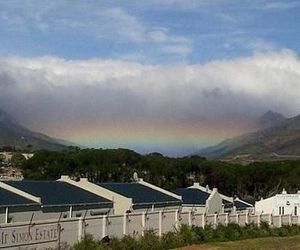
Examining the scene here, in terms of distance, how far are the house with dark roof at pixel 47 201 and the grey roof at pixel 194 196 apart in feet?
45.4

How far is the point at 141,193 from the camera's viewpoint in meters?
61.8

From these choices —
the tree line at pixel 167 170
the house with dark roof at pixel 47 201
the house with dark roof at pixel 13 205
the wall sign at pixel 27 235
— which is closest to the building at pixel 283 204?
the tree line at pixel 167 170

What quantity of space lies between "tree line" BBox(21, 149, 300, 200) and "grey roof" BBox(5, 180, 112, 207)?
39.7m

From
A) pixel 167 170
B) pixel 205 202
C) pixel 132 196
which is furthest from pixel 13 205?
pixel 167 170

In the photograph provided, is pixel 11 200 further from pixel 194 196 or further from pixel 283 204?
pixel 283 204

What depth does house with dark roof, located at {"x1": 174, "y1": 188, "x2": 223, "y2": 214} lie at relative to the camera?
64750 millimetres

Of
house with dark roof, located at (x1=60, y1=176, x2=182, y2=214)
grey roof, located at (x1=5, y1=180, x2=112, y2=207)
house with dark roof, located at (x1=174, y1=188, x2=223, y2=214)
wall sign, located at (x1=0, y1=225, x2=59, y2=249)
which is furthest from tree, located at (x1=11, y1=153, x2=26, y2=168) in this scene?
wall sign, located at (x1=0, y1=225, x2=59, y2=249)

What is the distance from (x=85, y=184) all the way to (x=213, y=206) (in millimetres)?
14233

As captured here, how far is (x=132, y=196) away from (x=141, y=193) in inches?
130

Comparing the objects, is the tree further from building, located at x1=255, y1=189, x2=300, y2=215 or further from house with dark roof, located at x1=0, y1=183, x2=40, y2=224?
house with dark roof, located at x1=0, y1=183, x2=40, y2=224

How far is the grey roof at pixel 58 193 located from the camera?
48.7 m

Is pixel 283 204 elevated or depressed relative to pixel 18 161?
depressed

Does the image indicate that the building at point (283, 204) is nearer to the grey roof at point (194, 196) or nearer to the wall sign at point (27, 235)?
the grey roof at point (194, 196)

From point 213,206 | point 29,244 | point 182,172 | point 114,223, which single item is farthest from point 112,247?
point 182,172
